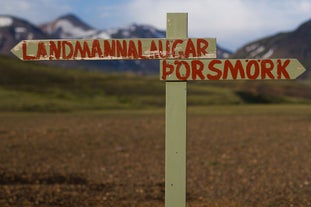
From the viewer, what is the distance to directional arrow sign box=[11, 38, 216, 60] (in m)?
5.55

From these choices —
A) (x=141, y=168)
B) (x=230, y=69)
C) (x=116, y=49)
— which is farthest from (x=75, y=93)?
(x=230, y=69)

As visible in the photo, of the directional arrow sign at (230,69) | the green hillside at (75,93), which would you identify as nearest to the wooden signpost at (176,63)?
the directional arrow sign at (230,69)

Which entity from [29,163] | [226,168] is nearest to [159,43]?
[226,168]

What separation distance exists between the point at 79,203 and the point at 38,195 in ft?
2.79

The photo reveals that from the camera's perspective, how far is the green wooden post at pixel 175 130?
5.59m

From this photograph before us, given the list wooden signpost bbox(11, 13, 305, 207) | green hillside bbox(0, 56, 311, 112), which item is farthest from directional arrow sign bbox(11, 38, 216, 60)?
green hillside bbox(0, 56, 311, 112)

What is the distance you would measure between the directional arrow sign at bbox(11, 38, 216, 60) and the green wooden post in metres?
0.13

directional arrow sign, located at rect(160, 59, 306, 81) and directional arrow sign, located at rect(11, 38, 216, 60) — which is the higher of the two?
directional arrow sign, located at rect(11, 38, 216, 60)

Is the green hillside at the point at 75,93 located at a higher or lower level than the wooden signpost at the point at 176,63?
higher

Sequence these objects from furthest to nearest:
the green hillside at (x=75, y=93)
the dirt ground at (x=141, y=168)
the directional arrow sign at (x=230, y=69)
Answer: the green hillside at (x=75, y=93), the dirt ground at (x=141, y=168), the directional arrow sign at (x=230, y=69)

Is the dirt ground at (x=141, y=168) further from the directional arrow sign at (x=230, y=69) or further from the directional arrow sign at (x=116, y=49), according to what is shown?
the directional arrow sign at (x=230, y=69)

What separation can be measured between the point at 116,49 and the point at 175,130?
3.18 ft

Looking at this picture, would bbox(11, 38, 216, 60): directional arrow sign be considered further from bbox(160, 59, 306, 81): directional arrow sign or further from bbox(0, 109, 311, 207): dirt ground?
bbox(0, 109, 311, 207): dirt ground

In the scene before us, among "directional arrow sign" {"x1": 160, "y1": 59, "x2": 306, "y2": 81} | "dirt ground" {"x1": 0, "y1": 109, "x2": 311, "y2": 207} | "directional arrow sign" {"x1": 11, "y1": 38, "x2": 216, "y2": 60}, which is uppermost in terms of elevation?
Result: "directional arrow sign" {"x1": 11, "y1": 38, "x2": 216, "y2": 60}
